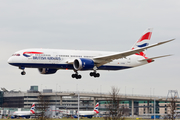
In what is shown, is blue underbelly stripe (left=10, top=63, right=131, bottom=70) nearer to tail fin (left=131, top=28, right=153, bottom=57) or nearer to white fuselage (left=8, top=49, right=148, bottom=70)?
white fuselage (left=8, top=49, right=148, bottom=70)

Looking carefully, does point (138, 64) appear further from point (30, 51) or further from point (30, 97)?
point (30, 97)

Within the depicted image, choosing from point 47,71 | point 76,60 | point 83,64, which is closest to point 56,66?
point 76,60

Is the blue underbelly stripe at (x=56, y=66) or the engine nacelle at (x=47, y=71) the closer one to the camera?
the blue underbelly stripe at (x=56, y=66)

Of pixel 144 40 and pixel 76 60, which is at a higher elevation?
pixel 144 40

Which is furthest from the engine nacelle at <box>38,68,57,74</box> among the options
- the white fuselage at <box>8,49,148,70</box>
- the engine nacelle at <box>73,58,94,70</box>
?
the engine nacelle at <box>73,58,94,70</box>

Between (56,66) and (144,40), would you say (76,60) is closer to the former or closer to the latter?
(56,66)

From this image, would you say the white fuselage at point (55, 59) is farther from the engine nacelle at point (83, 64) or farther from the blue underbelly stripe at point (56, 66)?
the engine nacelle at point (83, 64)

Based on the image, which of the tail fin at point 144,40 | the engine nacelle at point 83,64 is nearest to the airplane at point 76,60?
the engine nacelle at point 83,64

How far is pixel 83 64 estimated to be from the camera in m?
66.8

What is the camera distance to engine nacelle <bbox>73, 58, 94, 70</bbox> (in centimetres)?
6662

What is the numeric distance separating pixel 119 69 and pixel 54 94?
123451 mm

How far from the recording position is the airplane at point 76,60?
64062mm

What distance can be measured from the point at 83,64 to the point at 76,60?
1.92m

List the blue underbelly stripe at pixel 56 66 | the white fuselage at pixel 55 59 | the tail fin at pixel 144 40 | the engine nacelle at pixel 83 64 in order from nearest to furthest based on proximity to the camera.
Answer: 1. the white fuselage at pixel 55 59
2. the blue underbelly stripe at pixel 56 66
3. the engine nacelle at pixel 83 64
4. the tail fin at pixel 144 40
